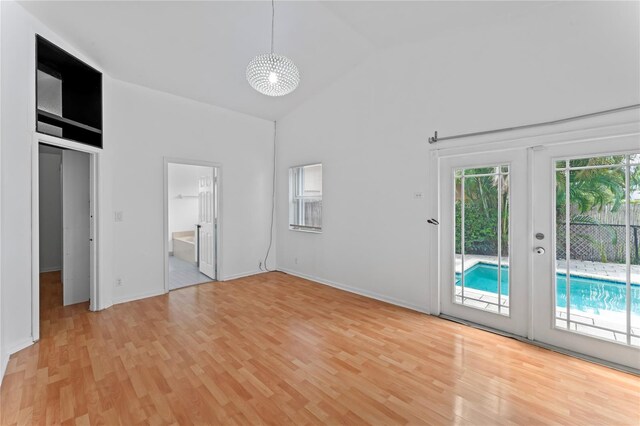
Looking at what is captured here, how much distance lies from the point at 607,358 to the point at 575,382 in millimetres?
588

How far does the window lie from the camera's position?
16.4 feet

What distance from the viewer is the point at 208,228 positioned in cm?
525

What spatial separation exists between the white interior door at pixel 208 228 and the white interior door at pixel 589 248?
15.1 ft

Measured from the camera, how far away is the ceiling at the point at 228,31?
9.28ft

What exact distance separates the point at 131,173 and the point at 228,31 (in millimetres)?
2317

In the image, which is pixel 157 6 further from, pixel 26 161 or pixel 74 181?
pixel 74 181

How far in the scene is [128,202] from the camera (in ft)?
12.8

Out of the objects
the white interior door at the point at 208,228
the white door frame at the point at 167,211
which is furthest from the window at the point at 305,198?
the white interior door at the point at 208,228

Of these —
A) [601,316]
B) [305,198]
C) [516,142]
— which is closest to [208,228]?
[305,198]

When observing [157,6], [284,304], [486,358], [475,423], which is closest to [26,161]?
[157,6]

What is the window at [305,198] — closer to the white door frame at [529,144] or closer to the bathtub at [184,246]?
the white door frame at [529,144]

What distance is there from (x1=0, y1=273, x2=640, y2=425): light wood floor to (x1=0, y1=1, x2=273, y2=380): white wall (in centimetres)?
68

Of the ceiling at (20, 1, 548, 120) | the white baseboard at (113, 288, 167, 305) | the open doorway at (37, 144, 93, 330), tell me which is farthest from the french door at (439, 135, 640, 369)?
the open doorway at (37, 144, 93, 330)

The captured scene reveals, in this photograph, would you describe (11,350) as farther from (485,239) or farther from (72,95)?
(485,239)
